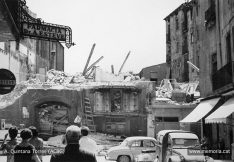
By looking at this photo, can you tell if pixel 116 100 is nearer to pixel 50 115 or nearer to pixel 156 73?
pixel 50 115

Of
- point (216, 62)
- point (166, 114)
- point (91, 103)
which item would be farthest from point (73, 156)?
point (91, 103)

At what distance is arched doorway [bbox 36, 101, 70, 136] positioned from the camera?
30.4m

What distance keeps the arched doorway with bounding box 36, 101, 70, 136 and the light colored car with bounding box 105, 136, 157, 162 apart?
14.6 metres

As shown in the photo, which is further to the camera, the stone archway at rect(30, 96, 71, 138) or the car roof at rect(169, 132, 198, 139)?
the stone archway at rect(30, 96, 71, 138)

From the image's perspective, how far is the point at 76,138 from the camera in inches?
178

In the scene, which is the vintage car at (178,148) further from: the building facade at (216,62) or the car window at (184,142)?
the building facade at (216,62)

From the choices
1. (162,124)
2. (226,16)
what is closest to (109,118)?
(162,124)

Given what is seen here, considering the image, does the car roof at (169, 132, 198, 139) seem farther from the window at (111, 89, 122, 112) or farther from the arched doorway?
the arched doorway

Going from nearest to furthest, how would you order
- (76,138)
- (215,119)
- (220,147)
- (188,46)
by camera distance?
(76,138)
(215,119)
(220,147)
(188,46)

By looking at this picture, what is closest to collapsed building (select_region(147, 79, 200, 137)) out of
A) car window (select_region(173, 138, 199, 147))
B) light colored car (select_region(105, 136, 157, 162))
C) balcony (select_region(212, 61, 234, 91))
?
balcony (select_region(212, 61, 234, 91))

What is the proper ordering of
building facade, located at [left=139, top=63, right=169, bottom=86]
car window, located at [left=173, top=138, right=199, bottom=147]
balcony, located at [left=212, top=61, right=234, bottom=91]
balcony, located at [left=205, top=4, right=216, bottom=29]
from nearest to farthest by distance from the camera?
car window, located at [left=173, top=138, right=199, bottom=147], balcony, located at [left=212, top=61, right=234, bottom=91], balcony, located at [left=205, top=4, right=216, bottom=29], building facade, located at [left=139, top=63, right=169, bottom=86]

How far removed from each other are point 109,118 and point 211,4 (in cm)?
1308

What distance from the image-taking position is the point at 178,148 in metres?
12.5

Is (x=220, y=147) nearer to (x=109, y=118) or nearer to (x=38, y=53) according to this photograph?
(x=109, y=118)
